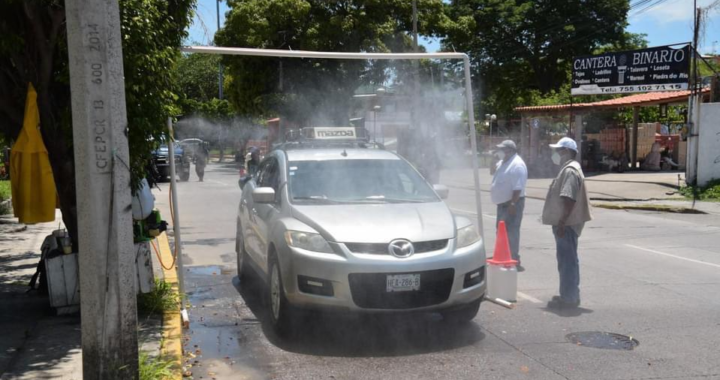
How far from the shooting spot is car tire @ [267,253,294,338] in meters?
6.31

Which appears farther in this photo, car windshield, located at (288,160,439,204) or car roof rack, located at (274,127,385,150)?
car roof rack, located at (274,127,385,150)

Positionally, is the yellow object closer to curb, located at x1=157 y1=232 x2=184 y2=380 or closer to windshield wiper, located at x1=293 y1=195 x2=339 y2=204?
curb, located at x1=157 y1=232 x2=184 y2=380

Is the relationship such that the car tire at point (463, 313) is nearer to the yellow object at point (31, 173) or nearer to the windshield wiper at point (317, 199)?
the windshield wiper at point (317, 199)

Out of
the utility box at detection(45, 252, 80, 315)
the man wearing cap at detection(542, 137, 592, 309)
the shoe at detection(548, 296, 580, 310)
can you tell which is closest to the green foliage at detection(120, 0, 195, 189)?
the utility box at detection(45, 252, 80, 315)

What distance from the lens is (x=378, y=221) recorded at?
6332mm

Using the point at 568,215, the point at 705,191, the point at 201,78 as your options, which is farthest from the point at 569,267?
the point at 201,78

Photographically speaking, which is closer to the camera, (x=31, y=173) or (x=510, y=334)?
(x=31, y=173)

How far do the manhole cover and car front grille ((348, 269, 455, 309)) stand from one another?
1.25m

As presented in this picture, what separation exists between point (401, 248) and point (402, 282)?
0.93 ft

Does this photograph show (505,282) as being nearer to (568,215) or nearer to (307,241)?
(568,215)

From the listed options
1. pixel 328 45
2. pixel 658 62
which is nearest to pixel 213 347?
pixel 658 62

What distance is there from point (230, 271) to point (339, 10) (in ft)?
84.5

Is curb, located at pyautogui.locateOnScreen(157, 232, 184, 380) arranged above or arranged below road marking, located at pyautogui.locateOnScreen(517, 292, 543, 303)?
above

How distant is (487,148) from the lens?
1726 inches
